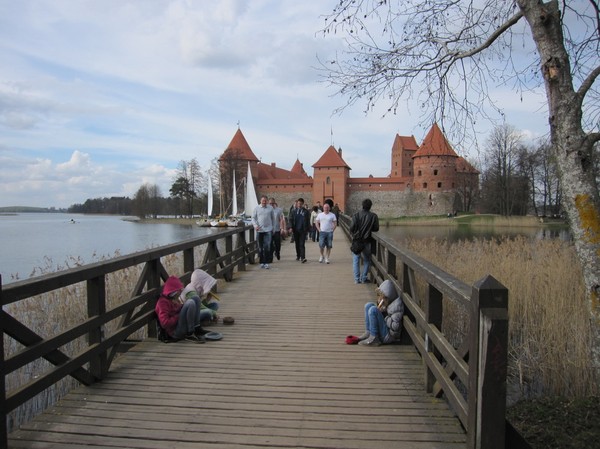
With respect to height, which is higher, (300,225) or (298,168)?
(298,168)

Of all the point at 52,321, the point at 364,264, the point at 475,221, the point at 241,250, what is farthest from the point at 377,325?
the point at 475,221

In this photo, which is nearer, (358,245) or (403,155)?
(358,245)

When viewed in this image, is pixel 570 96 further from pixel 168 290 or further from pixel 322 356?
pixel 168 290

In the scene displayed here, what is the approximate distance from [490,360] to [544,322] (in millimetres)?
4214

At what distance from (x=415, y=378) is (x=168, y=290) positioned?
7.83ft

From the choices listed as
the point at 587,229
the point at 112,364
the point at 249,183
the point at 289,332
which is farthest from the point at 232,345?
the point at 249,183

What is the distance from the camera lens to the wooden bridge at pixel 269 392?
8.93 ft

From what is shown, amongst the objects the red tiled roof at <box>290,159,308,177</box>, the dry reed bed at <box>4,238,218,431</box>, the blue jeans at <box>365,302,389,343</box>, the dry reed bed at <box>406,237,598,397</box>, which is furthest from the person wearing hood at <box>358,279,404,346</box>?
the red tiled roof at <box>290,159,308,177</box>

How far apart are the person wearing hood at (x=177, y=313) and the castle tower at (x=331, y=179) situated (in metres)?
63.6

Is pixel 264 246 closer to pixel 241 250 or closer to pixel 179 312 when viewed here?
pixel 241 250

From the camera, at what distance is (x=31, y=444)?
271 cm

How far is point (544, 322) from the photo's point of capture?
5.82 metres

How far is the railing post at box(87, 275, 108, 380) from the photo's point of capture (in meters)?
3.64

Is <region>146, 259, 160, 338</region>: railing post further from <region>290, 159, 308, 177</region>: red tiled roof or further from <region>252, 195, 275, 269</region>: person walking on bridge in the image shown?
<region>290, 159, 308, 177</region>: red tiled roof
